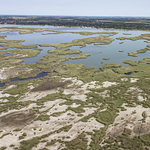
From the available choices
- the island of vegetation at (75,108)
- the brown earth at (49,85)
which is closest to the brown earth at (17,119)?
the island of vegetation at (75,108)

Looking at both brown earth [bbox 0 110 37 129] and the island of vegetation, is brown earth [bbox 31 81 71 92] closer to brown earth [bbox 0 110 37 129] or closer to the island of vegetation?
the island of vegetation

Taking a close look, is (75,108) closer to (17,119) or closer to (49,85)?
(17,119)

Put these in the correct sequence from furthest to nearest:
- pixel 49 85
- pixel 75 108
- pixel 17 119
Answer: pixel 49 85, pixel 75 108, pixel 17 119

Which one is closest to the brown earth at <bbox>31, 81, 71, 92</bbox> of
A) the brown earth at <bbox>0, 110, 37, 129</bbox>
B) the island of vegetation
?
the island of vegetation

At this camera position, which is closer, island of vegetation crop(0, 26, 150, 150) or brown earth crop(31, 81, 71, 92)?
island of vegetation crop(0, 26, 150, 150)

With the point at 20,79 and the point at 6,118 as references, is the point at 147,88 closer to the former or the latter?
the point at 6,118

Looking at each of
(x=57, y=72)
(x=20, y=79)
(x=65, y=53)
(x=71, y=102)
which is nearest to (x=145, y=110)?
(x=71, y=102)

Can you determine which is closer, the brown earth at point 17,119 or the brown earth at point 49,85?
the brown earth at point 17,119

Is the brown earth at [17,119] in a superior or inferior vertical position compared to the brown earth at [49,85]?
inferior

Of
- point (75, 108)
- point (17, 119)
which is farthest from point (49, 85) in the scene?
point (17, 119)

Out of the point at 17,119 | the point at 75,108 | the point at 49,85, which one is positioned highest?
the point at 49,85

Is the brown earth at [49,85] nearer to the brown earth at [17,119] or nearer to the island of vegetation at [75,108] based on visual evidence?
the island of vegetation at [75,108]

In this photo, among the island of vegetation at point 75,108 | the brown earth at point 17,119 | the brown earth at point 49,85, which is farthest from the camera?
the brown earth at point 49,85
